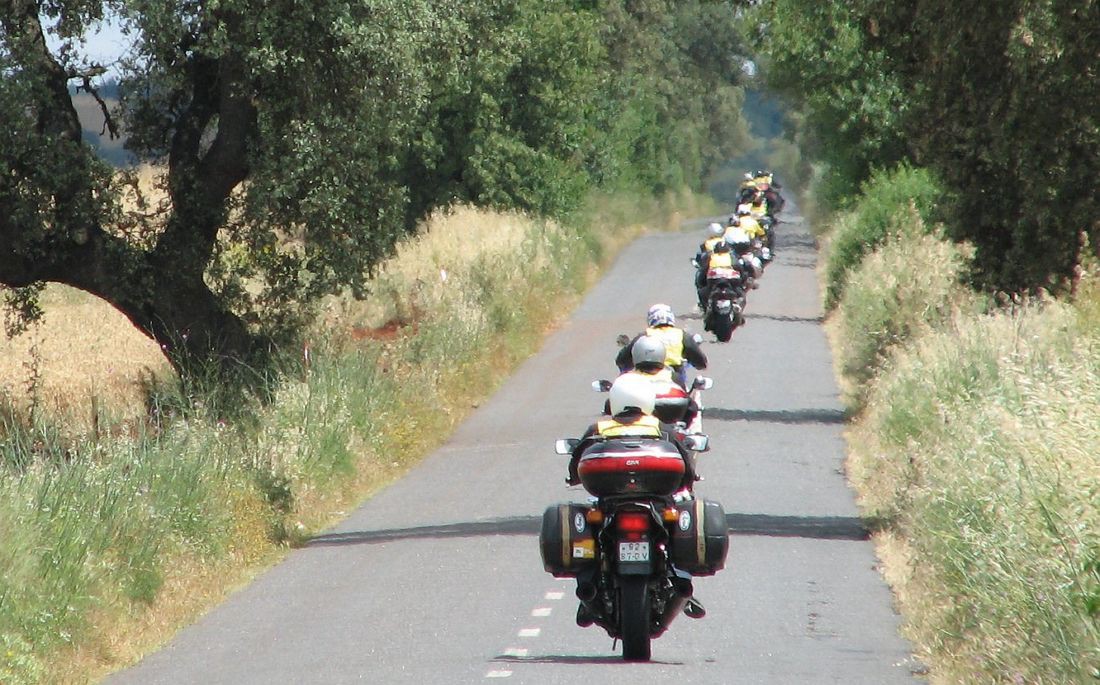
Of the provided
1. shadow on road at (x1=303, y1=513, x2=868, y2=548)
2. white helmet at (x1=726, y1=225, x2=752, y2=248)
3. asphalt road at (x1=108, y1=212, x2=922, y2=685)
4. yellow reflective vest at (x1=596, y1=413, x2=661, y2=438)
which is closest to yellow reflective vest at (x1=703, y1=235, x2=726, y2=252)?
white helmet at (x1=726, y1=225, x2=752, y2=248)

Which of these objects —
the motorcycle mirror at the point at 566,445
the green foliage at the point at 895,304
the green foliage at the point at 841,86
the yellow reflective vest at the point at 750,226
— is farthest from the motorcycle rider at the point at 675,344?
the green foliage at the point at 841,86

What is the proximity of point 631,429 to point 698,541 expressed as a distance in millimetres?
758

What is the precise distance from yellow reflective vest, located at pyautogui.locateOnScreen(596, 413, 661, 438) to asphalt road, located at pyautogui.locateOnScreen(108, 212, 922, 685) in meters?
1.26

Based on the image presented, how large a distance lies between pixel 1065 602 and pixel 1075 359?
19.7 feet

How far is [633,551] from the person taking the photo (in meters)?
10.7

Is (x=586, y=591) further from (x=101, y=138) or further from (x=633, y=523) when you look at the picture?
(x=101, y=138)

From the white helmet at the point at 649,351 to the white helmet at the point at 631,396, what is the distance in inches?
60.8

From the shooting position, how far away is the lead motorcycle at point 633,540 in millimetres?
10734

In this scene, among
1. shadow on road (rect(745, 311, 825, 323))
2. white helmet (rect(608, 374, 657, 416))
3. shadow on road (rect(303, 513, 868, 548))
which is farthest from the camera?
shadow on road (rect(745, 311, 825, 323))

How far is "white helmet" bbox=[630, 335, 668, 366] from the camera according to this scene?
12984mm

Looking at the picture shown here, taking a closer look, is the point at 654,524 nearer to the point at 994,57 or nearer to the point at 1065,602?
the point at 1065,602

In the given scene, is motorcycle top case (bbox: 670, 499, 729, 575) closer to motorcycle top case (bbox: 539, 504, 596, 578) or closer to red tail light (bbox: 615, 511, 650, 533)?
red tail light (bbox: 615, 511, 650, 533)

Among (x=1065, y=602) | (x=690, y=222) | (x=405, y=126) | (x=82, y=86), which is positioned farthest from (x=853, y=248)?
(x=690, y=222)

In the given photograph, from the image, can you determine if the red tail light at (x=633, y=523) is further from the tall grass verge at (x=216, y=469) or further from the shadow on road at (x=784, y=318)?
the shadow on road at (x=784, y=318)
